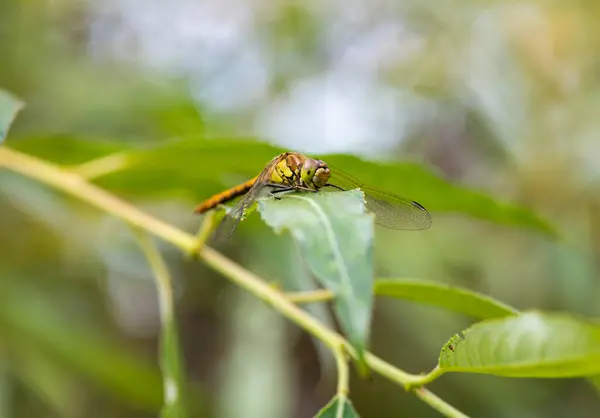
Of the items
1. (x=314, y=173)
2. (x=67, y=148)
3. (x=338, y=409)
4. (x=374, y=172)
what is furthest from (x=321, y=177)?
(x=67, y=148)

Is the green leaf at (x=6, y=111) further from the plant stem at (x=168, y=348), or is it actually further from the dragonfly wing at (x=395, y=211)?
the dragonfly wing at (x=395, y=211)

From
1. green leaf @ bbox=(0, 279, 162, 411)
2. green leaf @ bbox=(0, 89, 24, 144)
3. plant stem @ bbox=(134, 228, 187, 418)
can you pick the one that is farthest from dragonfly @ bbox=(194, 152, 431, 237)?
green leaf @ bbox=(0, 279, 162, 411)

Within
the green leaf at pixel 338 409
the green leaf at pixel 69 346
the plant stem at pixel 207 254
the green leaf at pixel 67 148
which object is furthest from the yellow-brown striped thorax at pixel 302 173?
the green leaf at pixel 69 346

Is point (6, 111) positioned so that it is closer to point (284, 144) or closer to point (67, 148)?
point (67, 148)

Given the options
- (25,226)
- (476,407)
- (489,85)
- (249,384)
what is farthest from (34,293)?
(489,85)

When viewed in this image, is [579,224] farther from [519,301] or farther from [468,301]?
[468,301]

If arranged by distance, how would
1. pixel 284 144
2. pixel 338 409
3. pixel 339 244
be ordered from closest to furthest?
pixel 339 244 → pixel 338 409 → pixel 284 144

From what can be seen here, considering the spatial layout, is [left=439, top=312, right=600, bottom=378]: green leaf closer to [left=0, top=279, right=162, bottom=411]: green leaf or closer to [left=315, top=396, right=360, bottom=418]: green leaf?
[left=315, top=396, right=360, bottom=418]: green leaf
